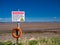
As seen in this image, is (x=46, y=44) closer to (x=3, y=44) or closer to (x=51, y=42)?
(x=51, y=42)

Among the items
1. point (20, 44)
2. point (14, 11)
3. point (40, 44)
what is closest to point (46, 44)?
point (40, 44)

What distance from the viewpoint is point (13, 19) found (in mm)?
18766

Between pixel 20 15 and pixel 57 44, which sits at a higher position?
pixel 20 15

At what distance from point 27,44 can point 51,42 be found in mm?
1770

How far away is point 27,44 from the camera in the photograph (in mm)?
19141

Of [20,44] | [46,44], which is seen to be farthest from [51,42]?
[20,44]

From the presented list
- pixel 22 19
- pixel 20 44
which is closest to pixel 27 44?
pixel 20 44

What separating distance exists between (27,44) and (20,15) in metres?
1.95

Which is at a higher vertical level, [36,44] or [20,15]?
[20,15]

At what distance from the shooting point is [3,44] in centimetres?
1917

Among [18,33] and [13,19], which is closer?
[13,19]

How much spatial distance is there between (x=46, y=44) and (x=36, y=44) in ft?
2.19

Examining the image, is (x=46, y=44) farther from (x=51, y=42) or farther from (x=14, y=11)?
(x=14, y=11)

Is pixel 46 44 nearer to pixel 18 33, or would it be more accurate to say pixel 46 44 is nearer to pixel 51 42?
pixel 51 42
